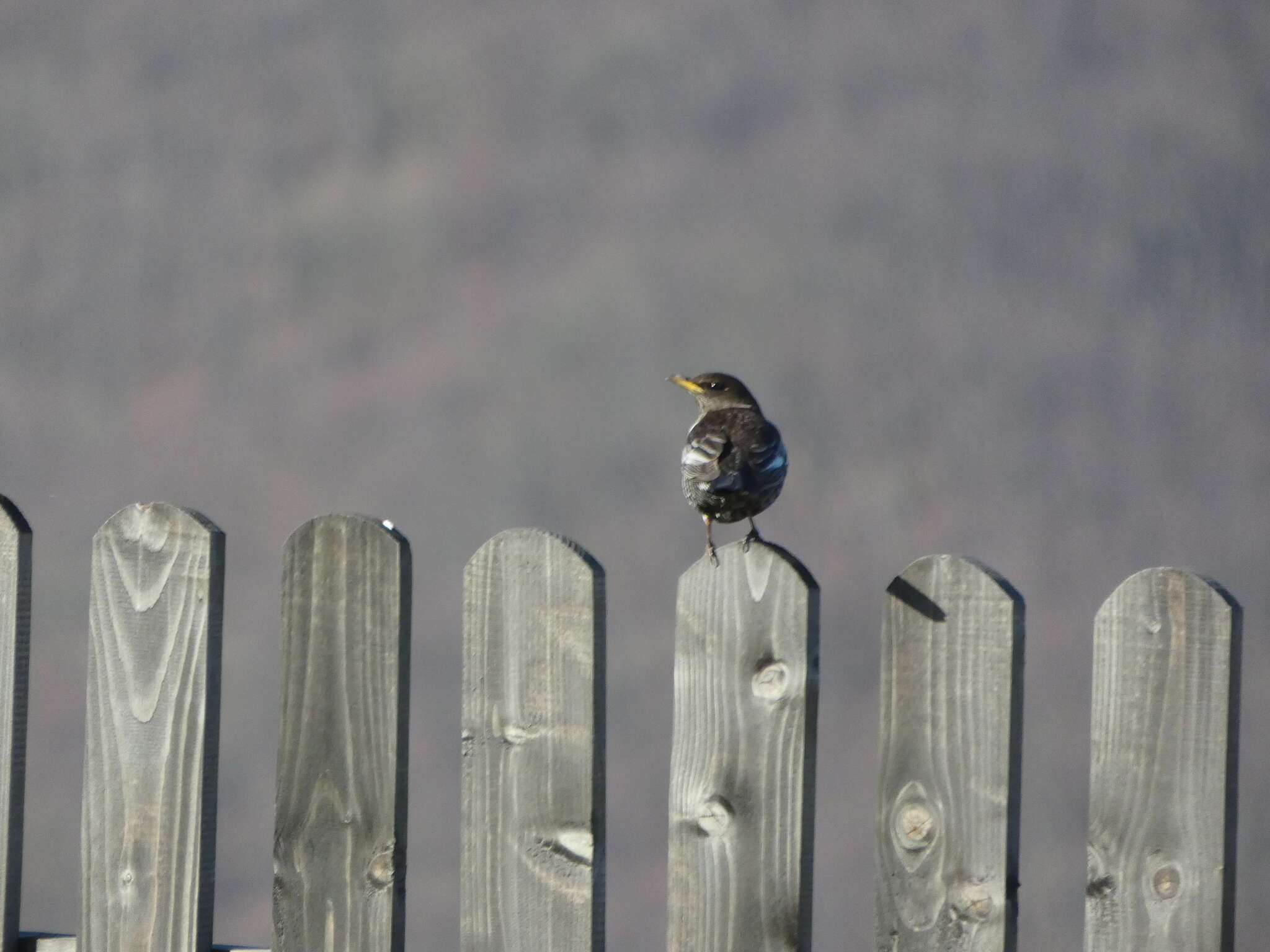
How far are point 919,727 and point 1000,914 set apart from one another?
0.28 meters

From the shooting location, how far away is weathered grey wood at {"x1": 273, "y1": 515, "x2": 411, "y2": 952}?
2.22m

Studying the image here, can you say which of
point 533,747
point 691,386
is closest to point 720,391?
point 691,386

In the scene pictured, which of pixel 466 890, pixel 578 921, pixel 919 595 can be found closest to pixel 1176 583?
pixel 919 595

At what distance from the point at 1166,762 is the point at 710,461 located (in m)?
0.89

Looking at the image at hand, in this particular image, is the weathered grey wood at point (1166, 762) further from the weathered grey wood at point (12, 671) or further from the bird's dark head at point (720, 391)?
the weathered grey wood at point (12, 671)

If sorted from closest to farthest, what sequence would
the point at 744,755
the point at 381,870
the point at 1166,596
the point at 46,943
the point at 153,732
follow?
the point at 1166,596
the point at 744,755
the point at 381,870
the point at 153,732
the point at 46,943

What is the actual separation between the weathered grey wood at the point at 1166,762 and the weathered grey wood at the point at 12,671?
168 centimetres

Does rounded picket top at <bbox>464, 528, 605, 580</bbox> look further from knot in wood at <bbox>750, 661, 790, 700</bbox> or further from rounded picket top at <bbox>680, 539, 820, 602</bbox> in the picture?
knot in wood at <bbox>750, 661, 790, 700</bbox>

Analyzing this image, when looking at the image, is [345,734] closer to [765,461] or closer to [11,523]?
[11,523]

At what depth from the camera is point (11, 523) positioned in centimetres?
240

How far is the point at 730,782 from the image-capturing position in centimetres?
211

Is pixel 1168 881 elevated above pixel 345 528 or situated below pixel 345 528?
below

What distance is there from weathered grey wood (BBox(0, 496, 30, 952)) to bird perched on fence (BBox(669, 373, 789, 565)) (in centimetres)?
112

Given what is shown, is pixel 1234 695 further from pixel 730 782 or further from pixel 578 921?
pixel 578 921
